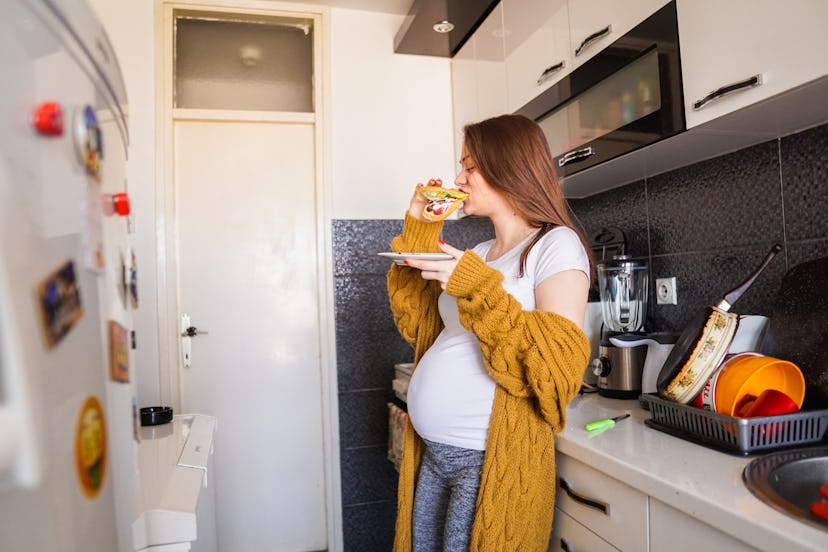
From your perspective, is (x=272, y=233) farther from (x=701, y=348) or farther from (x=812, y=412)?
(x=812, y=412)

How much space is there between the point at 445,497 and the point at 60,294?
105 cm

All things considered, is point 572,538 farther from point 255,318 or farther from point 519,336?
point 255,318

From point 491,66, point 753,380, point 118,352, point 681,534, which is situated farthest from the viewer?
point 491,66

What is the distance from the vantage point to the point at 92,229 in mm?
441

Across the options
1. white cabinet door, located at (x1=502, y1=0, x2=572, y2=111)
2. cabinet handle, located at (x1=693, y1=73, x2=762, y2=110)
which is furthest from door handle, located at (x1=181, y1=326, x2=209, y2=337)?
cabinet handle, located at (x1=693, y1=73, x2=762, y2=110)

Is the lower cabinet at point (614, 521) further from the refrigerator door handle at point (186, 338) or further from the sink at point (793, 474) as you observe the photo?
the refrigerator door handle at point (186, 338)

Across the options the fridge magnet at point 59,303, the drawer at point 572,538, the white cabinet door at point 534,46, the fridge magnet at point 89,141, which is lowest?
the drawer at point 572,538

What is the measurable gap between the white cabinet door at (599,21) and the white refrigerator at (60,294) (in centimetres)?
120

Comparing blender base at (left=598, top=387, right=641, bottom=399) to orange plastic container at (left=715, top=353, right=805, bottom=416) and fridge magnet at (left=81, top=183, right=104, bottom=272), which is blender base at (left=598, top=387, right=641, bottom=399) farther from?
fridge magnet at (left=81, top=183, right=104, bottom=272)

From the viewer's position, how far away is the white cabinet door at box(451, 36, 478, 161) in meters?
2.35

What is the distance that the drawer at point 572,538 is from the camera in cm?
108

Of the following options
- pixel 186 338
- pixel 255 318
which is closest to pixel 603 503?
pixel 255 318

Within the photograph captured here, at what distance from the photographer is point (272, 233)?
2482 mm

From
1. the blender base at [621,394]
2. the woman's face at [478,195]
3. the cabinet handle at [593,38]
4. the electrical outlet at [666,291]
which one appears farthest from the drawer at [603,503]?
the cabinet handle at [593,38]
